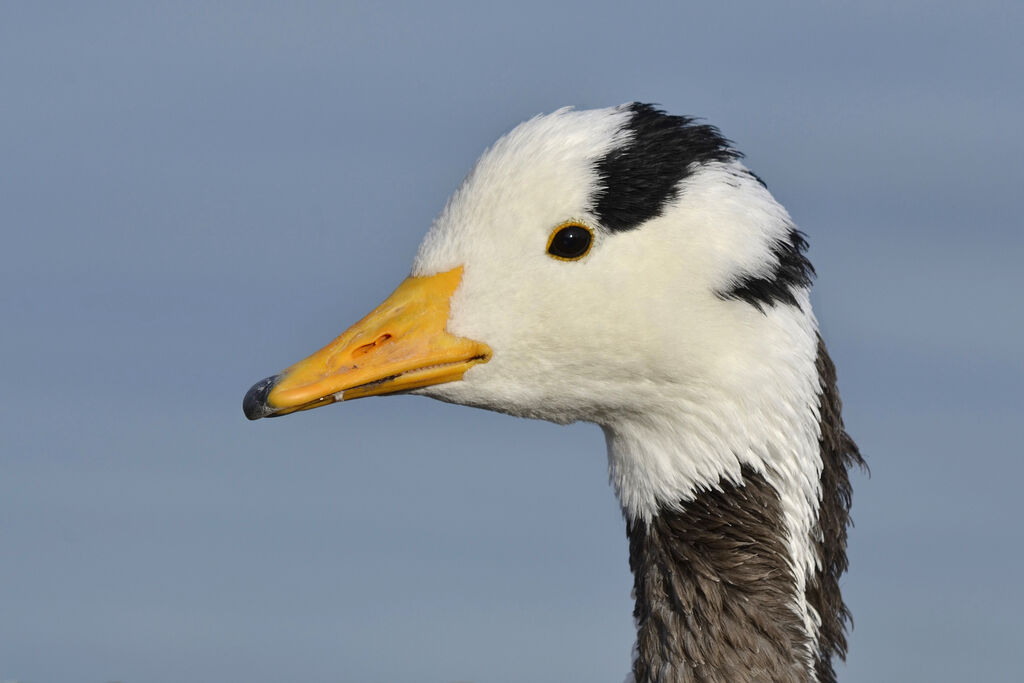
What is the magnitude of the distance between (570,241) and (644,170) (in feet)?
1.46

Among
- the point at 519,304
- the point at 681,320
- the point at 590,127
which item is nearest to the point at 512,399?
the point at 519,304

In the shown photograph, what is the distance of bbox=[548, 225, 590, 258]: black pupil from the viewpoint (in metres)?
5.92

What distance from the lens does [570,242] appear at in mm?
5930

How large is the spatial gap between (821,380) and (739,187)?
930 mm

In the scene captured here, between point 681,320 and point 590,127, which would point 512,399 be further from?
point 590,127

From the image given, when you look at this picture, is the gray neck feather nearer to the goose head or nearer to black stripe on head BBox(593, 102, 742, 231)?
the goose head

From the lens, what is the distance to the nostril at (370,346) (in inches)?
235

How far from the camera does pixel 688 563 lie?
6164mm

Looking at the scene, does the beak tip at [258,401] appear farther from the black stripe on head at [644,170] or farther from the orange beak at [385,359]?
the black stripe on head at [644,170]

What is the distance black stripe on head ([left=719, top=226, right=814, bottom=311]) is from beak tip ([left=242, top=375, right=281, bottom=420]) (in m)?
2.01

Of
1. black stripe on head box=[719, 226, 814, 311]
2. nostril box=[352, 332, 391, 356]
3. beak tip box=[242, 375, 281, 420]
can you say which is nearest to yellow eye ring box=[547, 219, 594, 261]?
black stripe on head box=[719, 226, 814, 311]

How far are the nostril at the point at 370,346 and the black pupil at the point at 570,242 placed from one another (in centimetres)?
82

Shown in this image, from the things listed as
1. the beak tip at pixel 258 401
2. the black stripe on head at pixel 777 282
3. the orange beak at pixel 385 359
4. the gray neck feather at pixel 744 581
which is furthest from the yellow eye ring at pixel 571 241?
the beak tip at pixel 258 401

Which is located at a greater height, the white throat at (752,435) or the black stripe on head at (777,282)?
the black stripe on head at (777,282)
